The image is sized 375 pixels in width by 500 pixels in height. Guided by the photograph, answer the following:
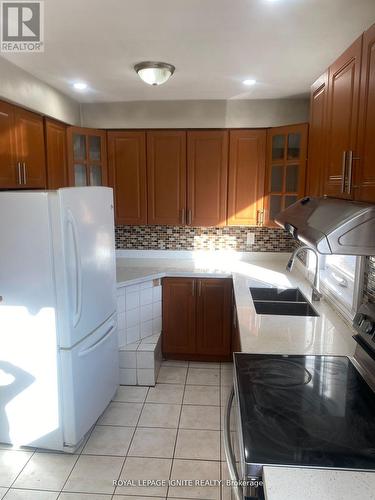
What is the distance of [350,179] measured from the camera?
1388mm

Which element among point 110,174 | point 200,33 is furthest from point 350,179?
point 110,174

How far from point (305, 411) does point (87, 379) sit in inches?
59.8

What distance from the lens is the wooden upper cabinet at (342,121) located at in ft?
4.53

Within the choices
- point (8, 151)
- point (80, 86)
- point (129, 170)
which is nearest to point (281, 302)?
point (129, 170)

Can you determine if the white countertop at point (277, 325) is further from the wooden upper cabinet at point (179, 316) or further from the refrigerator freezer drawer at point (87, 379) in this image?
the refrigerator freezer drawer at point (87, 379)

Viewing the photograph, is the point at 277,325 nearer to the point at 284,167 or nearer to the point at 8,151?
the point at 284,167

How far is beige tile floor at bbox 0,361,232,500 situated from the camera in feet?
6.53

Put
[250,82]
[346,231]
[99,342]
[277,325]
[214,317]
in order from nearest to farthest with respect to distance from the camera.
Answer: [346,231], [277,325], [99,342], [250,82], [214,317]

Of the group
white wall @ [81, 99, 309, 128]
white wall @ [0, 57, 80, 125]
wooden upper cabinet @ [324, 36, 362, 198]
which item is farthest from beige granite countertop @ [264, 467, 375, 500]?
white wall @ [81, 99, 309, 128]

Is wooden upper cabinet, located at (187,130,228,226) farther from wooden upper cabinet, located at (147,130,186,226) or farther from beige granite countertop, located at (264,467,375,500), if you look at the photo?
beige granite countertop, located at (264,467,375,500)

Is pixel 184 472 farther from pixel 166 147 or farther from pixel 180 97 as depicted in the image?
pixel 180 97

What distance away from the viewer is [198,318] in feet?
11.0

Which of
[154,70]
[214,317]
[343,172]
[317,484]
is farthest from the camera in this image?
[214,317]

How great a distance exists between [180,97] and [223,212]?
1.08 meters
